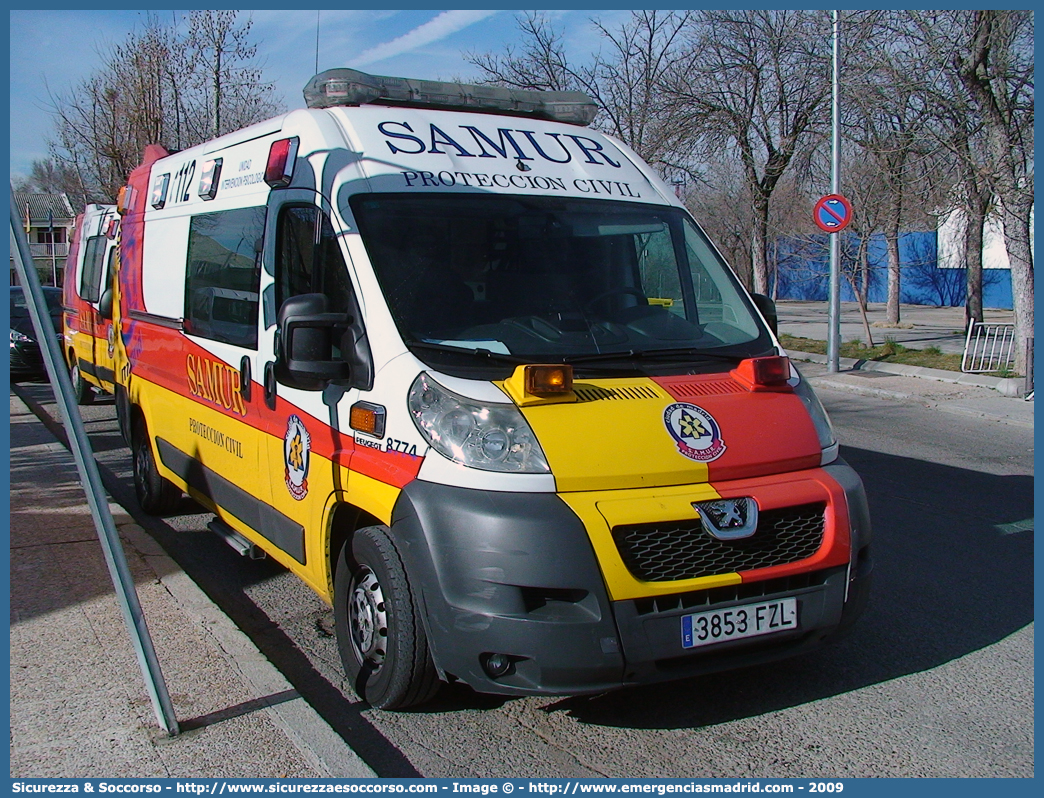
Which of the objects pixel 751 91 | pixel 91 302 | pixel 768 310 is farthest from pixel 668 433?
pixel 751 91

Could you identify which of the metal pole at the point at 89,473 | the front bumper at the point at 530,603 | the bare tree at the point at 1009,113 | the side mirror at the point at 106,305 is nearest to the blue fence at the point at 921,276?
the bare tree at the point at 1009,113

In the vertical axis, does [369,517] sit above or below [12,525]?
above

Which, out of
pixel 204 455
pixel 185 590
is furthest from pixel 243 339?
pixel 185 590

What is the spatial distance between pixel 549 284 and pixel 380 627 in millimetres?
1716

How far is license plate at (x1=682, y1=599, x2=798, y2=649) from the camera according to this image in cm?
363

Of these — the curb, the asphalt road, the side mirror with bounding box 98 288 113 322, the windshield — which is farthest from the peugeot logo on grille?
the curb

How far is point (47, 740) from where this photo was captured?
144 inches

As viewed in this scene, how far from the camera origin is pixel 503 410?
12.2ft

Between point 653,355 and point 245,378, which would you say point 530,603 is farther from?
point 245,378

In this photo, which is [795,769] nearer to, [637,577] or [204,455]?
[637,577]

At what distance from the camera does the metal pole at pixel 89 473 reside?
11.8ft

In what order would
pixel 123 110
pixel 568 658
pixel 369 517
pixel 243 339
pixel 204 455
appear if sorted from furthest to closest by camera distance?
pixel 123 110, pixel 204 455, pixel 243 339, pixel 369 517, pixel 568 658

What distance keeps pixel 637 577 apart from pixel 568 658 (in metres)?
0.38

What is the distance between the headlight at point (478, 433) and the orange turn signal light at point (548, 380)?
11 centimetres
